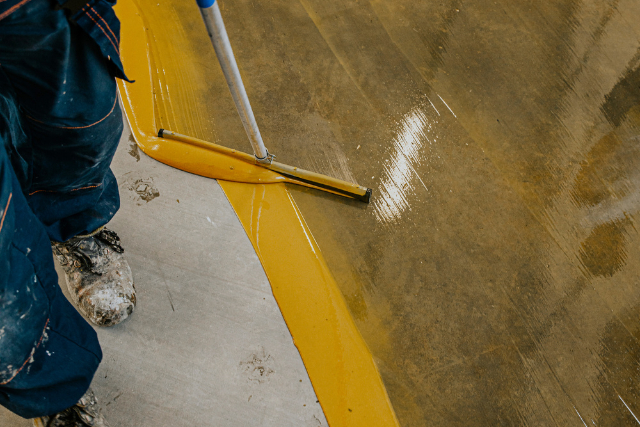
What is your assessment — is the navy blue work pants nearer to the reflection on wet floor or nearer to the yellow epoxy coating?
the yellow epoxy coating

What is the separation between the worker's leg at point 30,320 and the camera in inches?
32.5

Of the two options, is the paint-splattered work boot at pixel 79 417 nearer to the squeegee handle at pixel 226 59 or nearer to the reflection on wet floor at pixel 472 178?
the reflection on wet floor at pixel 472 178

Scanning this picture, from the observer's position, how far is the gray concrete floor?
1.35 metres

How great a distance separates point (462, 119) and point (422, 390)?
47.5 inches

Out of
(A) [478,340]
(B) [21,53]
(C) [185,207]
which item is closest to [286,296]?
(C) [185,207]

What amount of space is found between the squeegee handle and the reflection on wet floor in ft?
1.11

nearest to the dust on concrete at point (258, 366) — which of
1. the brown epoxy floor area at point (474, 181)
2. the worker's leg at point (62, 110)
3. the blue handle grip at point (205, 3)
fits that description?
the brown epoxy floor area at point (474, 181)

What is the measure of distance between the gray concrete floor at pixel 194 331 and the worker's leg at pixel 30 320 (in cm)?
32

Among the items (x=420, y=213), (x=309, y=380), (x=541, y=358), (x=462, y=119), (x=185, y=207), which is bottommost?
(x=309, y=380)

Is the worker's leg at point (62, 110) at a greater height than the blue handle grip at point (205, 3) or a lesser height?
lesser

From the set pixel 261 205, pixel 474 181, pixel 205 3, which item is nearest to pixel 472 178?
pixel 474 181

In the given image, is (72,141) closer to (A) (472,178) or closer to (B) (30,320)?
(B) (30,320)

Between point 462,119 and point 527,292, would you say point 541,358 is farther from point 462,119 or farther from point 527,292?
point 462,119

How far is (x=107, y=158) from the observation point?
1.18 m
